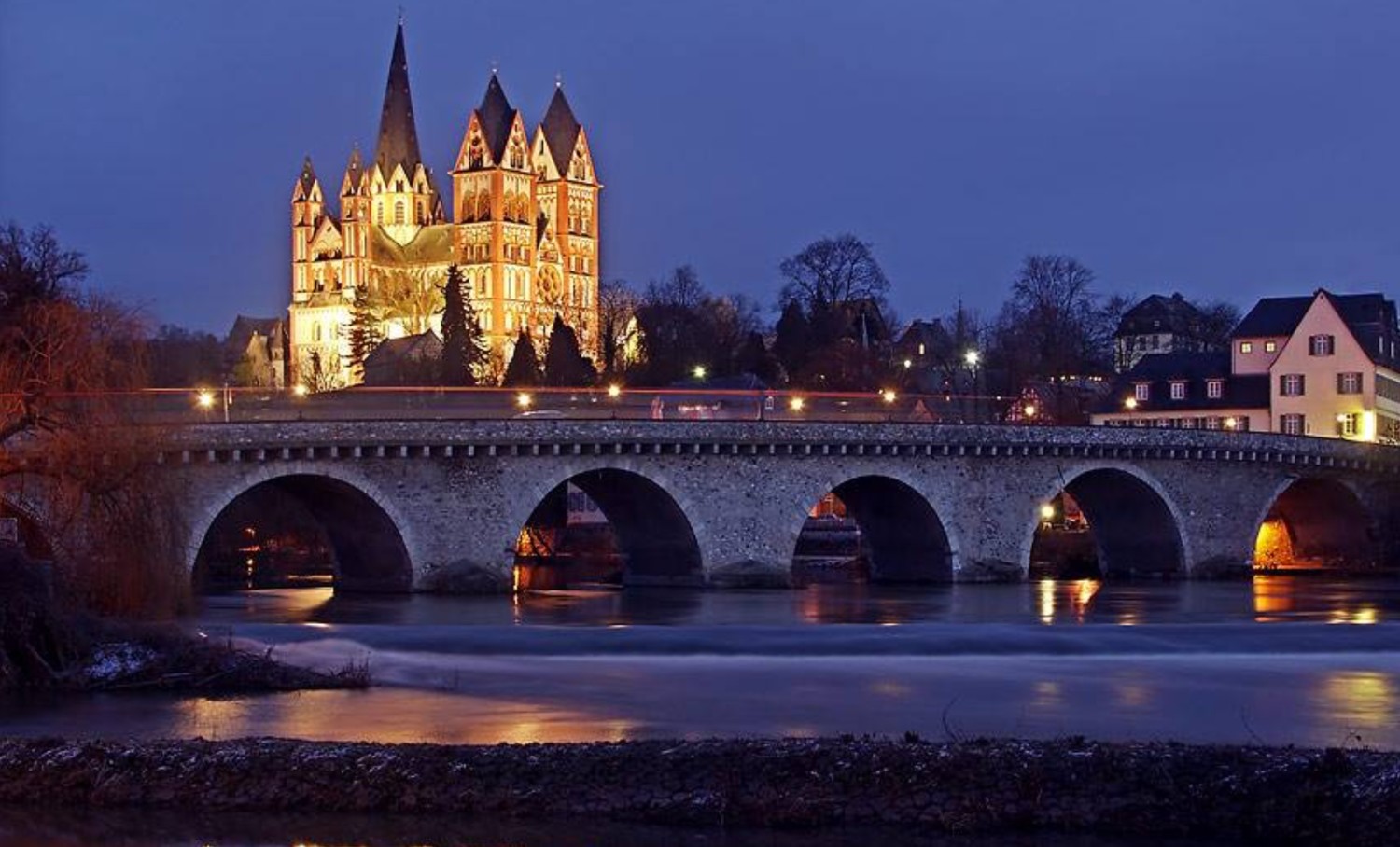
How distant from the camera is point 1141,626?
45.7 metres

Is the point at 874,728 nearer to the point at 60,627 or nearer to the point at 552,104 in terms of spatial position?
the point at 60,627

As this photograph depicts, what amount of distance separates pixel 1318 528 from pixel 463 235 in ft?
396

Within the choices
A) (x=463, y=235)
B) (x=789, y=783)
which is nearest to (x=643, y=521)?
(x=789, y=783)

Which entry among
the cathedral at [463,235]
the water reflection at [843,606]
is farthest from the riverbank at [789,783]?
the cathedral at [463,235]

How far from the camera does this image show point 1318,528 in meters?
79.9

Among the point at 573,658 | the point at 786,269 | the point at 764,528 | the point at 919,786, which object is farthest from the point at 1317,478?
the point at 786,269

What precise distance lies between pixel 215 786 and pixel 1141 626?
2606cm

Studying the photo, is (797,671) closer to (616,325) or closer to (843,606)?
(843,606)

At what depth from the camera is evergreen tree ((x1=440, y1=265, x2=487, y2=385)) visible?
129 m

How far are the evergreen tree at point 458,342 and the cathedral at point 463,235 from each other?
33064mm

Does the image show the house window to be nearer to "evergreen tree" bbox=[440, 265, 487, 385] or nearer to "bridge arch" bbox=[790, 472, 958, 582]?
"bridge arch" bbox=[790, 472, 958, 582]

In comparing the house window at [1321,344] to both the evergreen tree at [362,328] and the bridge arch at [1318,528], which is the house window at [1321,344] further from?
the evergreen tree at [362,328]

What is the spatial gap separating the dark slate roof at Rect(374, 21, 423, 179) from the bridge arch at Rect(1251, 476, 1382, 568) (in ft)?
392

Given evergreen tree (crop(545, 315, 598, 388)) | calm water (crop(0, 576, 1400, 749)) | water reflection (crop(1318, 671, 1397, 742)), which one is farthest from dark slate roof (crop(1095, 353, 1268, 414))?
water reflection (crop(1318, 671, 1397, 742))
